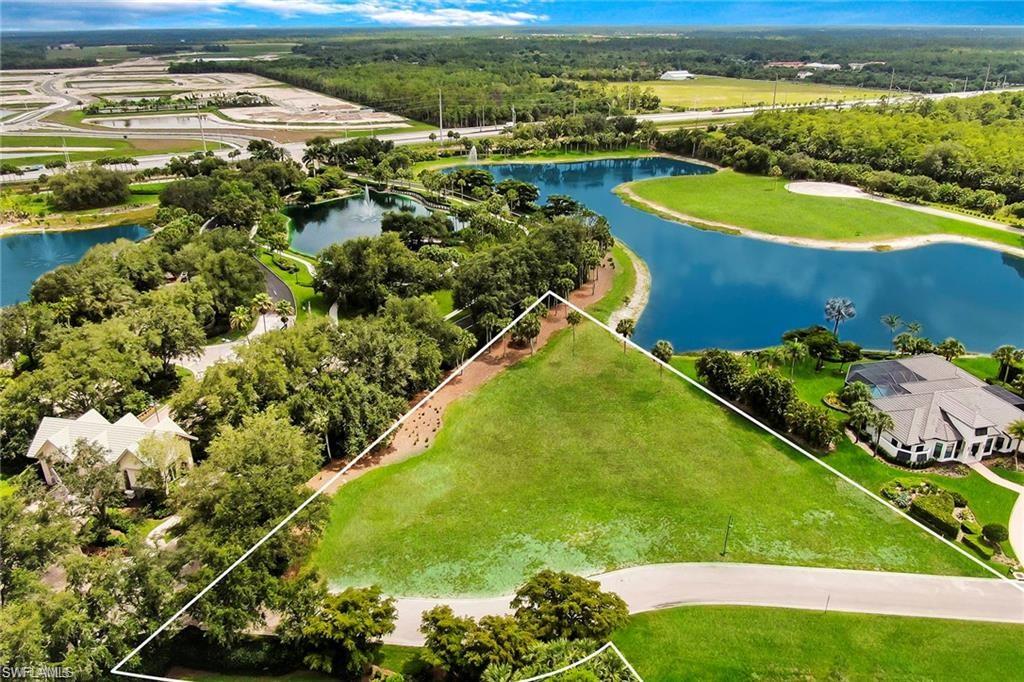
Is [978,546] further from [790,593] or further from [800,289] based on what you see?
[800,289]

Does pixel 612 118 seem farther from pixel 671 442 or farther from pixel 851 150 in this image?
pixel 671 442

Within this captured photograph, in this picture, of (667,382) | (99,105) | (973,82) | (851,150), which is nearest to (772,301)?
(667,382)

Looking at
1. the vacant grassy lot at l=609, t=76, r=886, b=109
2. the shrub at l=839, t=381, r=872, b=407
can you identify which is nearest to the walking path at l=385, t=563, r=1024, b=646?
the shrub at l=839, t=381, r=872, b=407

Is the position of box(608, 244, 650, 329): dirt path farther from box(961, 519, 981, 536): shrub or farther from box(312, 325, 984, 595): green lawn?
box(961, 519, 981, 536): shrub

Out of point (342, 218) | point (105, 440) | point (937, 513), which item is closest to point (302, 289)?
point (105, 440)

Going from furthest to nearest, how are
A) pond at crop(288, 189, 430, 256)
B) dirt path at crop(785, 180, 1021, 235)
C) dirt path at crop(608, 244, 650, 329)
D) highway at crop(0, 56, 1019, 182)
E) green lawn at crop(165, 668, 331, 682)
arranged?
highway at crop(0, 56, 1019, 182) → dirt path at crop(785, 180, 1021, 235) → pond at crop(288, 189, 430, 256) → dirt path at crop(608, 244, 650, 329) → green lawn at crop(165, 668, 331, 682)
